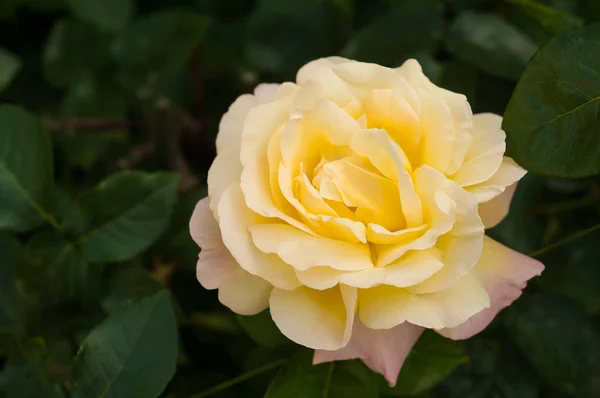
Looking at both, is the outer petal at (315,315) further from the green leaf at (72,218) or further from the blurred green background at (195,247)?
the green leaf at (72,218)

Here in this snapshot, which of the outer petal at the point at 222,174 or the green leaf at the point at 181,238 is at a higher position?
the outer petal at the point at 222,174

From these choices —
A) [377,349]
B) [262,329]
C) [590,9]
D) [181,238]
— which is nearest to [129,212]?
[181,238]

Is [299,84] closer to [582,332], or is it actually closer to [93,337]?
[93,337]

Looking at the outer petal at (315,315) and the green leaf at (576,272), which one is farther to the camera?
the green leaf at (576,272)

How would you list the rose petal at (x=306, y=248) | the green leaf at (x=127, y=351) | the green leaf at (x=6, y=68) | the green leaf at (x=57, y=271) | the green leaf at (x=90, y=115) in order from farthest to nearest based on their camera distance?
the green leaf at (x=90, y=115) < the green leaf at (x=6, y=68) < the green leaf at (x=57, y=271) < the green leaf at (x=127, y=351) < the rose petal at (x=306, y=248)

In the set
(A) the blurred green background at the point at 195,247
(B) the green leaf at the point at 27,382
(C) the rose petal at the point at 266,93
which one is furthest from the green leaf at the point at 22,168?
(C) the rose petal at the point at 266,93

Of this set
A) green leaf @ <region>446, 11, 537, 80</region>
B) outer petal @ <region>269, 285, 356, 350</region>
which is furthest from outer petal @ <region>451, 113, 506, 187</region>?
green leaf @ <region>446, 11, 537, 80</region>
